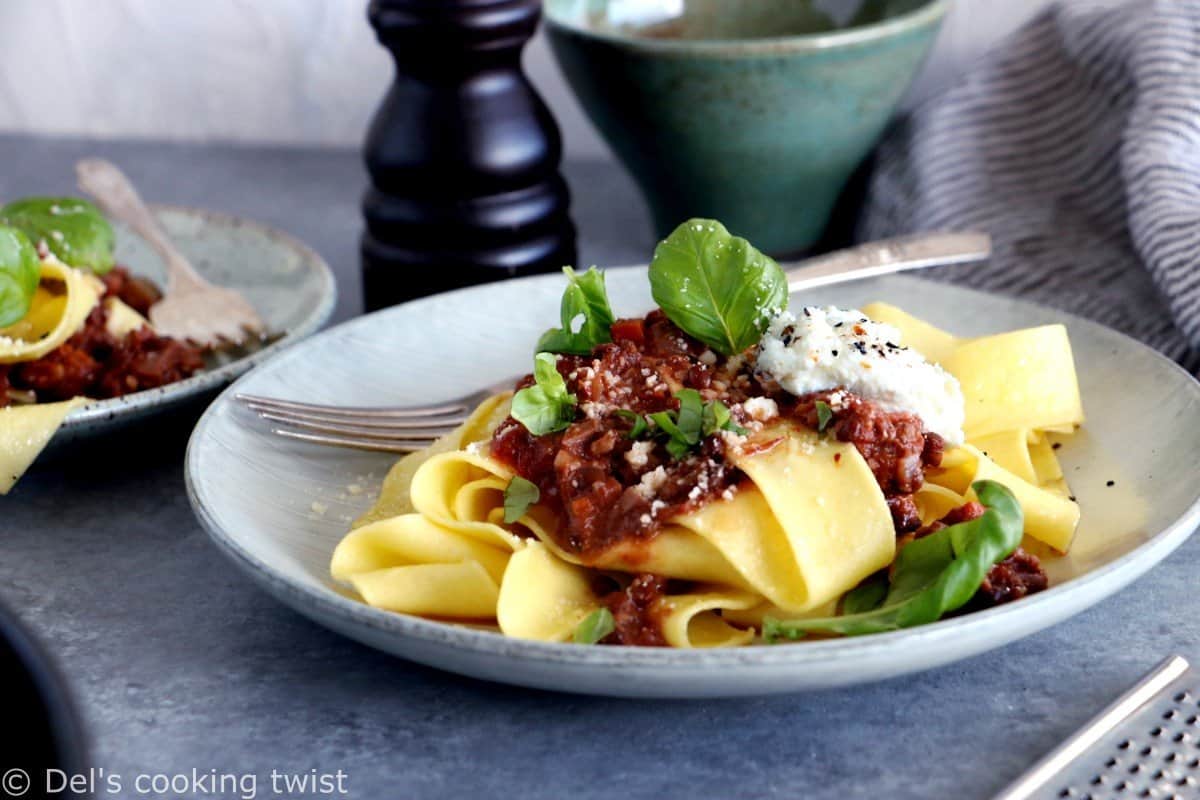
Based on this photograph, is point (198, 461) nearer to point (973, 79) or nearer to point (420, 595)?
point (420, 595)

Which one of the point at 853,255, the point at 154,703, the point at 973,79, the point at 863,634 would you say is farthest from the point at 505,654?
the point at 973,79

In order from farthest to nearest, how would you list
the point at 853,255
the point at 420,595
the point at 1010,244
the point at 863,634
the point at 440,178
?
the point at 1010,244 < the point at 440,178 < the point at 853,255 < the point at 420,595 < the point at 863,634

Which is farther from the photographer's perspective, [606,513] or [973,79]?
[973,79]

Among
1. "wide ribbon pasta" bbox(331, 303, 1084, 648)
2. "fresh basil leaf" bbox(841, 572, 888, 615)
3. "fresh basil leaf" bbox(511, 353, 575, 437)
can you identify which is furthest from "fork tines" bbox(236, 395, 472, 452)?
"fresh basil leaf" bbox(841, 572, 888, 615)

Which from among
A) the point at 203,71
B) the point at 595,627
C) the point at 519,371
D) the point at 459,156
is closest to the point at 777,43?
the point at 459,156

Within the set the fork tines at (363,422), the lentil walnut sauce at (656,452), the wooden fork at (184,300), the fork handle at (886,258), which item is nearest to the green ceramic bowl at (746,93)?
the fork handle at (886,258)

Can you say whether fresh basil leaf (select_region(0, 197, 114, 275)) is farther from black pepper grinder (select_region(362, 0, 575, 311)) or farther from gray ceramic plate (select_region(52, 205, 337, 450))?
black pepper grinder (select_region(362, 0, 575, 311))

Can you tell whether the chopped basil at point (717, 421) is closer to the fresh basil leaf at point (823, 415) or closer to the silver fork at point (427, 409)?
the fresh basil leaf at point (823, 415)
